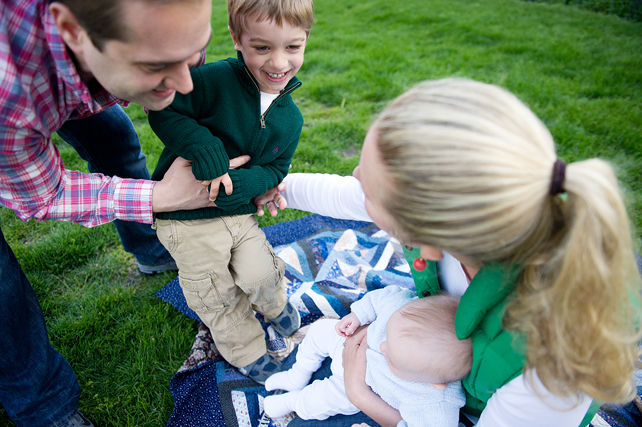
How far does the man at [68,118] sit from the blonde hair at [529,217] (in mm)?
701

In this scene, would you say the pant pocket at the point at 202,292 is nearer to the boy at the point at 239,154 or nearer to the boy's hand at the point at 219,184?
the boy at the point at 239,154

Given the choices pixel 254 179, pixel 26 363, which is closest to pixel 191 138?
pixel 254 179

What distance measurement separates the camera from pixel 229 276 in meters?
1.97

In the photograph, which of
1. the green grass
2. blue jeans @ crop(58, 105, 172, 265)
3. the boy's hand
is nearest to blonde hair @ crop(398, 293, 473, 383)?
the green grass

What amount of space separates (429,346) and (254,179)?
100 centimetres

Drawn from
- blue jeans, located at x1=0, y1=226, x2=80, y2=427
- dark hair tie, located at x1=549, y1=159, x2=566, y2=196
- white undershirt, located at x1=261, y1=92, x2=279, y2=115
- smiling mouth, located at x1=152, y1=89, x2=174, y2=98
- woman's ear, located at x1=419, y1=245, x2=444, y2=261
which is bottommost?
blue jeans, located at x1=0, y1=226, x2=80, y2=427

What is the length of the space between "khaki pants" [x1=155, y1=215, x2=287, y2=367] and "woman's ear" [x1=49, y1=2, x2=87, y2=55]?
0.89 metres

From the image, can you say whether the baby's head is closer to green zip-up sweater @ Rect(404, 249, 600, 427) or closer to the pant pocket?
green zip-up sweater @ Rect(404, 249, 600, 427)

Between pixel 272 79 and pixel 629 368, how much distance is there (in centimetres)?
160

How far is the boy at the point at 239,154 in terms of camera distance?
1599 mm

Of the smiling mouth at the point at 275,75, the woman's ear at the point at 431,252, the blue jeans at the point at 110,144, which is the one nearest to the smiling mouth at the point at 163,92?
the smiling mouth at the point at 275,75

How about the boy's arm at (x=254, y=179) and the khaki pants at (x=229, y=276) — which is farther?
the khaki pants at (x=229, y=276)

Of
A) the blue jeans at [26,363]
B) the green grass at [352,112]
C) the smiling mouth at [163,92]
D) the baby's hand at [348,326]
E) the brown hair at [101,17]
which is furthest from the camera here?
the green grass at [352,112]

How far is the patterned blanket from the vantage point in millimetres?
1911
